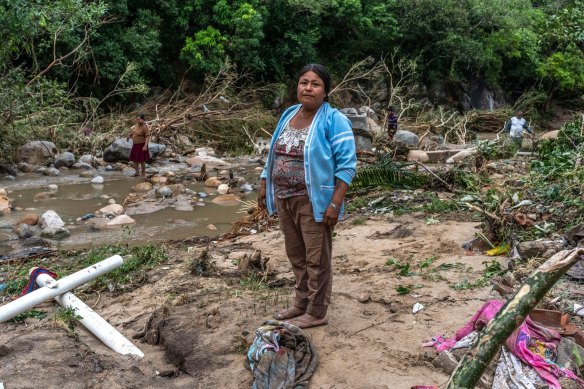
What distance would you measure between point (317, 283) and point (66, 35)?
12146mm

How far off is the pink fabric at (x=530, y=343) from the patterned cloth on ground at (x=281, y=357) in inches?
24.8

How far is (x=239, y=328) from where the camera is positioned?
11.3ft

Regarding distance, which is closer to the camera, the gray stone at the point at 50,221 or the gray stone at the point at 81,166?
the gray stone at the point at 50,221

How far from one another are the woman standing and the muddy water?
3.84 metres

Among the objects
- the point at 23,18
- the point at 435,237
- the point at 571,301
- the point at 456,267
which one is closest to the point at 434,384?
the point at 571,301

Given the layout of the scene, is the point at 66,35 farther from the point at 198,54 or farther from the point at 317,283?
the point at 317,283

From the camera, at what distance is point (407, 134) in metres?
15.3

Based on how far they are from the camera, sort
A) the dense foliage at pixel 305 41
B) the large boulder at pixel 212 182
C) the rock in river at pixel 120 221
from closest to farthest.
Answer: the rock in river at pixel 120 221, the large boulder at pixel 212 182, the dense foliage at pixel 305 41

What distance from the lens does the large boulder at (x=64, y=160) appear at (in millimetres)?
12273

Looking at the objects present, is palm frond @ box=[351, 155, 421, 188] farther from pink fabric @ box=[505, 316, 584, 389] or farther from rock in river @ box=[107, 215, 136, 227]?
pink fabric @ box=[505, 316, 584, 389]

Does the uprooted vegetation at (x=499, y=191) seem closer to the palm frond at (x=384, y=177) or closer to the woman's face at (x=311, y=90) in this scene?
the palm frond at (x=384, y=177)

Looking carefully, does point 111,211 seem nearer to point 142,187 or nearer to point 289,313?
point 142,187

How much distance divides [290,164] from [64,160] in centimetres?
1003

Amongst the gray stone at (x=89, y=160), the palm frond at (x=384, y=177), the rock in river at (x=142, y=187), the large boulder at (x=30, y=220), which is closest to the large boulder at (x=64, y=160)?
the gray stone at (x=89, y=160)
